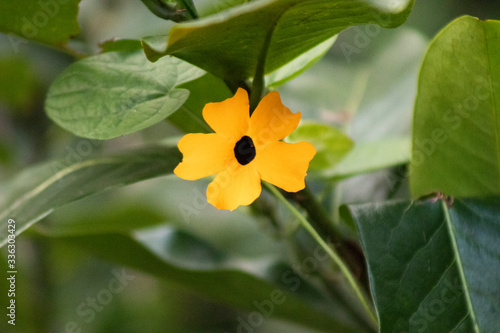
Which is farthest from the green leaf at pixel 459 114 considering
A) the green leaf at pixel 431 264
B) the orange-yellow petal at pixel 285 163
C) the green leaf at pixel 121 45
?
the green leaf at pixel 121 45

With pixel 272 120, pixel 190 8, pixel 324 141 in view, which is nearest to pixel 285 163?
pixel 272 120

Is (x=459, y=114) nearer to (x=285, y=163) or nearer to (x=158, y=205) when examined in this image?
(x=285, y=163)

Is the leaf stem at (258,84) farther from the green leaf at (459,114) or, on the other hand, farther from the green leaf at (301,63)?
the green leaf at (459,114)

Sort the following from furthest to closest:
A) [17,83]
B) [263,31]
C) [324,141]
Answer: [17,83]
[324,141]
[263,31]

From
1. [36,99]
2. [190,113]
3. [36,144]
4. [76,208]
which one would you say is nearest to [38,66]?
[36,99]

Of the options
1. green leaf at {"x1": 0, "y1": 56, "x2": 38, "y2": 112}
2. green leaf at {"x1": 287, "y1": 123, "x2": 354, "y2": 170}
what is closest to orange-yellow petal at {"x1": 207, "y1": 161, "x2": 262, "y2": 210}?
green leaf at {"x1": 287, "y1": 123, "x2": 354, "y2": 170}

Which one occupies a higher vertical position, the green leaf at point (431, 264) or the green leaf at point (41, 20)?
the green leaf at point (41, 20)

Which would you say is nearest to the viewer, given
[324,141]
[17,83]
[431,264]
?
[431,264]
